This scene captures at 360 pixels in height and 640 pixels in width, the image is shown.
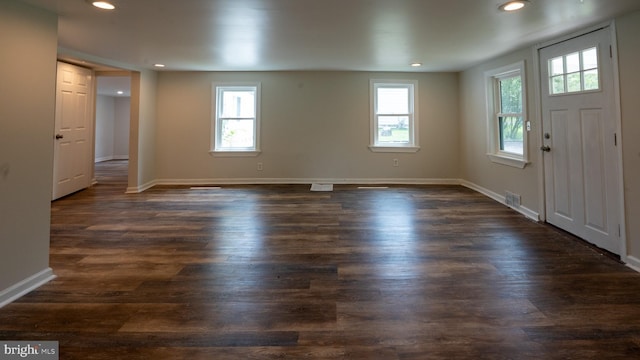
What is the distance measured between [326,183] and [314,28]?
139 inches

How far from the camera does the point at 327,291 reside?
224 cm

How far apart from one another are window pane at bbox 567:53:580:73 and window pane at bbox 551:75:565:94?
0.44ft

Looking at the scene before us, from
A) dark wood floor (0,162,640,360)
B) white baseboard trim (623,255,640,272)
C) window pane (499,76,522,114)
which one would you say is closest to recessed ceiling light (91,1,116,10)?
dark wood floor (0,162,640,360)

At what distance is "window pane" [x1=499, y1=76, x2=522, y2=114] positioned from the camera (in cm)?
462

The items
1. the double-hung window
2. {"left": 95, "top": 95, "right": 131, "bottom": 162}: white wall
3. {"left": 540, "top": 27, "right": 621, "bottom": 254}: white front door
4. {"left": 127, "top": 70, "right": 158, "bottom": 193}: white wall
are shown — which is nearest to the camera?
{"left": 540, "top": 27, "right": 621, "bottom": 254}: white front door

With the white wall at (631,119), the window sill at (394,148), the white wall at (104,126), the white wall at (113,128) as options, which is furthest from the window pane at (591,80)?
the white wall at (104,126)

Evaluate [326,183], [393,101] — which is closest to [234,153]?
[326,183]

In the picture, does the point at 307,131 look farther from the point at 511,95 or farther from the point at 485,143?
the point at 511,95

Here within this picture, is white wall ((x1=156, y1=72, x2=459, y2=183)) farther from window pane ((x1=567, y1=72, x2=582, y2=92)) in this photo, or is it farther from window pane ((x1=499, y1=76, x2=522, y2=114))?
window pane ((x1=567, y1=72, x2=582, y2=92))

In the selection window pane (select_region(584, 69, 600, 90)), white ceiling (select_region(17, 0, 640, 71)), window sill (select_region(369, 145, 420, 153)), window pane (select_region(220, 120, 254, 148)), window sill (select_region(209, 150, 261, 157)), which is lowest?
window sill (select_region(209, 150, 261, 157))

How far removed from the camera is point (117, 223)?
388 centimetres

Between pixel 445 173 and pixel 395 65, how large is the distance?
7.73ft

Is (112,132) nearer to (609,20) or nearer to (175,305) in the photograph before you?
(175,305)

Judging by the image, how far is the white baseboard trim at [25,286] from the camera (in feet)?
6.85
